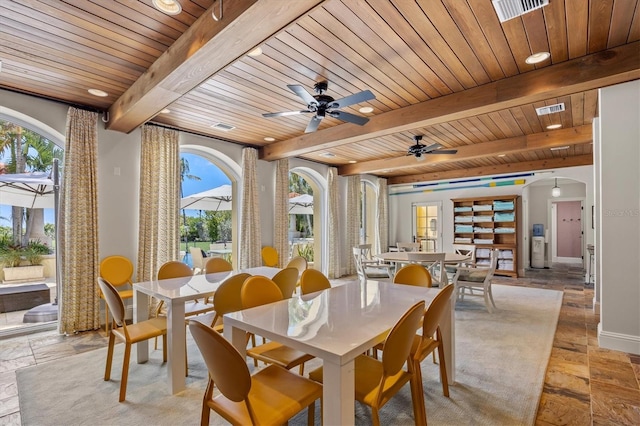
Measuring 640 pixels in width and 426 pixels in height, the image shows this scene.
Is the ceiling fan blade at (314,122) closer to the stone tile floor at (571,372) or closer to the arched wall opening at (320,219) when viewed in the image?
the stone tile floor at (571,372)

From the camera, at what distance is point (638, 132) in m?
3.09

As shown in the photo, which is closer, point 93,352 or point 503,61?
point 503,61

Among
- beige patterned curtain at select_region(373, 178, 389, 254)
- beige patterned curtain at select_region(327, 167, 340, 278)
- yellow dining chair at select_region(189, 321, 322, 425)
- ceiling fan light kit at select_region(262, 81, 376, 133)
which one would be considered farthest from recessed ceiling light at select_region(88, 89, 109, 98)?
beige patterned curtain at select_region(373, 178, 389, 254)

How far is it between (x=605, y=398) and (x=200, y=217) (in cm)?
776

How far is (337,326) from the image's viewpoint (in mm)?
1731

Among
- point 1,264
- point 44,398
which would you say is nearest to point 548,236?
point 44,398

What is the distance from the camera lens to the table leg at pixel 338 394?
135 centimetres

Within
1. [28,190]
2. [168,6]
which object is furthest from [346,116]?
[28,190]

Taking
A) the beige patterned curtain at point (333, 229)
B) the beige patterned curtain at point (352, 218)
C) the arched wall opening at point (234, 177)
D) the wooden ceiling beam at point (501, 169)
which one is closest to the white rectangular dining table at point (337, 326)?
the arched wall opening at point (234, 177)

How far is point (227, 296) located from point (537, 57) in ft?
11.2

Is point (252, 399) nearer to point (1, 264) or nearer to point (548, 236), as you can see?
point (1, 264)

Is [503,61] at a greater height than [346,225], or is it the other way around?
[503,61]

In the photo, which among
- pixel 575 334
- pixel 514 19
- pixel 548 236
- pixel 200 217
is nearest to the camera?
pixel 514 19

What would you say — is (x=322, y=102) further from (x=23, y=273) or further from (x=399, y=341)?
(x=23, y=273)
